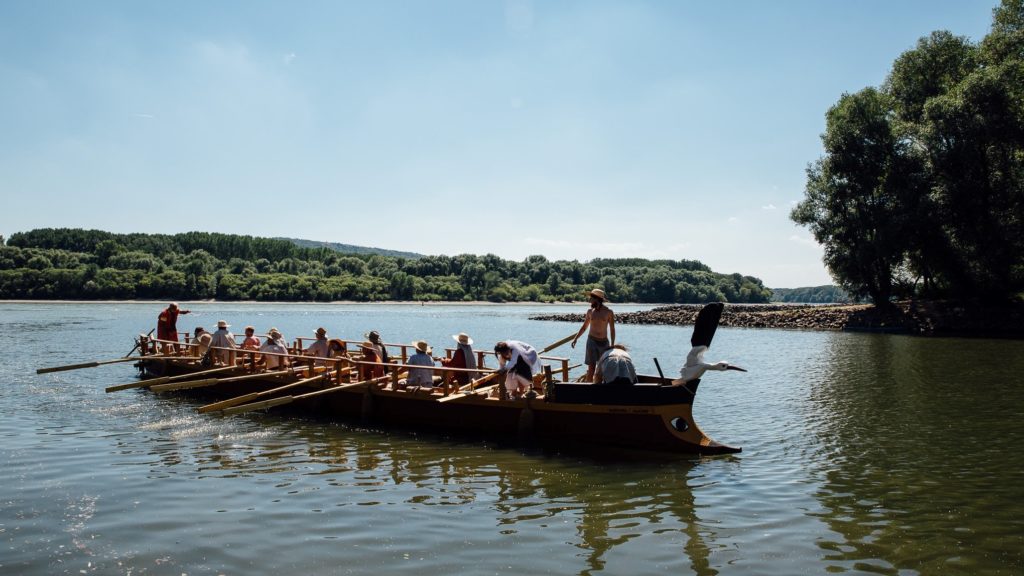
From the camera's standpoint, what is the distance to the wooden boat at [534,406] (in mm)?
12812

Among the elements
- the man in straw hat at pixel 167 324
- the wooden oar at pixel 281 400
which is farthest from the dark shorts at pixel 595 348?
the man in straw hat at pixel 167 324

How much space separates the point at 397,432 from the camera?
15789 millimetres

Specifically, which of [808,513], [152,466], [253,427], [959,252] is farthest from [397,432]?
[959,252]

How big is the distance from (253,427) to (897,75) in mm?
51839

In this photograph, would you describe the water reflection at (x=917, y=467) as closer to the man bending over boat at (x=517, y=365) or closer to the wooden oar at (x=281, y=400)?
the man bending over boat at (x=517, y=365)

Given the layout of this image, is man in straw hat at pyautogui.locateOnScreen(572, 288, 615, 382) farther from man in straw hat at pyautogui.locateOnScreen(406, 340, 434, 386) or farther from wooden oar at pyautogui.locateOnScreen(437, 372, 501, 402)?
man in straw hat at pyautogui.locateOnScreen(406, 340, 434, 386)

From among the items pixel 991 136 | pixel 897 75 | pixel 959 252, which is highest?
pixel 897 75

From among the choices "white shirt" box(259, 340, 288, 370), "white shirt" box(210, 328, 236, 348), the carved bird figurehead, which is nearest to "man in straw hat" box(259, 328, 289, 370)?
"white shirt" box(259, 340, 288, 370)

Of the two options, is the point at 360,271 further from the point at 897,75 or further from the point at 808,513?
the point at 808,513

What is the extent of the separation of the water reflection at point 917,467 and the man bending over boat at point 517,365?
588 cm

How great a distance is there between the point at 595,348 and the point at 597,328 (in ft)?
1.77

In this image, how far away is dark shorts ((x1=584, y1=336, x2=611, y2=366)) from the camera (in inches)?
568

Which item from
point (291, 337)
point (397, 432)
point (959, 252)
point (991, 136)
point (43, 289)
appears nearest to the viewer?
point (397, 432)

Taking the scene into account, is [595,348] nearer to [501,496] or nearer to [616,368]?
[616,368]
